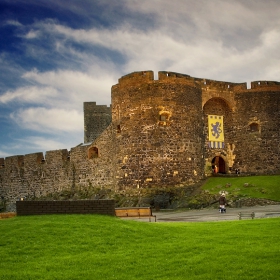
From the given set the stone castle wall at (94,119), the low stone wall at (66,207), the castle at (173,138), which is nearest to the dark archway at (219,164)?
the castle at (173,138)

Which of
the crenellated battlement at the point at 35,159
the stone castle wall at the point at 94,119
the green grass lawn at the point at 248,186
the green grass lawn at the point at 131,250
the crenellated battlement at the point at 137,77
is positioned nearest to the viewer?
the green grass lawn at the point at 131,250

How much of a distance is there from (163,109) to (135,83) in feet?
8.11

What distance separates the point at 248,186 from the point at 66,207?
15259mm

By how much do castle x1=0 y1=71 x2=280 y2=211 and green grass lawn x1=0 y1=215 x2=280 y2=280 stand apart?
15.6 meters

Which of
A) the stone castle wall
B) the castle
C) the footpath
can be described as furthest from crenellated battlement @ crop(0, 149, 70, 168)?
the footpath

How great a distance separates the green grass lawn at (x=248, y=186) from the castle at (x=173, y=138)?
4.79ft

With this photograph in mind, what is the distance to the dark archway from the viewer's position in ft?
113

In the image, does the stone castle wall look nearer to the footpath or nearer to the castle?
the castle

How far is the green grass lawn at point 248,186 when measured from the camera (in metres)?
26.6

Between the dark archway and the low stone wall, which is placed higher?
the dark archway

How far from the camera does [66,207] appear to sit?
50.5ft

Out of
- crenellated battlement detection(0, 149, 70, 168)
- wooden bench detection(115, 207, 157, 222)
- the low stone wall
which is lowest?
wooden bench detection(115, 207, 157, 222)

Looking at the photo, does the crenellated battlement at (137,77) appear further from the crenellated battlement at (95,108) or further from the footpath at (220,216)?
the crenellated battlement at (95,108)

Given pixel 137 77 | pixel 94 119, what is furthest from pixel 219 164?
pixel 94 119
